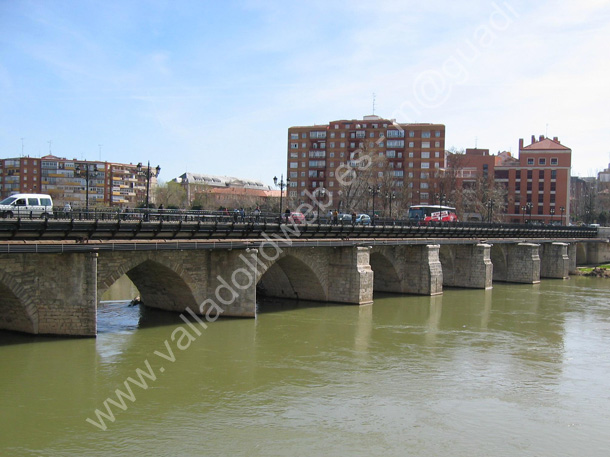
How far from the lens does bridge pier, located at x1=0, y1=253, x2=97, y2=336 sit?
2012 cm

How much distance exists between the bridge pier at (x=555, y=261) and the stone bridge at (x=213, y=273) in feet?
46.8

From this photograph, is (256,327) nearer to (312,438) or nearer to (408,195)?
(312,438)

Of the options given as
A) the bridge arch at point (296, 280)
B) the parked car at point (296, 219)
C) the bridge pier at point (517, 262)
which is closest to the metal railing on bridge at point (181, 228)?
the parked car at point (296, 219)

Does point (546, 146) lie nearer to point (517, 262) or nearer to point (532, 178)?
point (532, 178)

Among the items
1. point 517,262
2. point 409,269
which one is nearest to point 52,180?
point 517,262

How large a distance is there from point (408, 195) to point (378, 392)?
72.1 meters

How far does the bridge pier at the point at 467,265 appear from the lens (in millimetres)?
44562

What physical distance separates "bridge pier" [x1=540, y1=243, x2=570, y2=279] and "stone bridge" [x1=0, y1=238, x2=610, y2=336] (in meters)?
14.3

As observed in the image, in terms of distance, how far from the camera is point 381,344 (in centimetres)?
2444

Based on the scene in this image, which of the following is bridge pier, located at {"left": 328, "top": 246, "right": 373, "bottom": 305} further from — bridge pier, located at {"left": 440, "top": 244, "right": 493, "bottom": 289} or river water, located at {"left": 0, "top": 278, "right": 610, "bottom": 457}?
bridge pier, located at {"left": 440, "top": 244, "right": 493, "bottom": 289}

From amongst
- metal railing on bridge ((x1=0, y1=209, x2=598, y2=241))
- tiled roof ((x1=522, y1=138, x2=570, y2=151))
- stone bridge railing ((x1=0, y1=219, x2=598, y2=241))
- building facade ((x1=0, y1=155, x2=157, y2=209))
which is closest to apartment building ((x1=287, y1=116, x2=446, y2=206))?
tiled roof ((x1=522, y1=138, x2=570, y2=151))

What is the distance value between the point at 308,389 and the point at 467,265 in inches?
1162

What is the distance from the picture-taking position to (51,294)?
20688 millimetres

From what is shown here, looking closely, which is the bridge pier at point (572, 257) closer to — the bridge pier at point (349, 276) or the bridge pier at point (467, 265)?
the bridge pier at point (467, 265)
